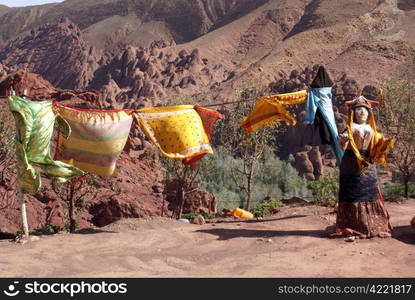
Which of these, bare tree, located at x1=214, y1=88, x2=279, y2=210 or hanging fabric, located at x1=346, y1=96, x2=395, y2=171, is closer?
hanging fabric, located at x1=346, y1=96, x2=395, y2=171

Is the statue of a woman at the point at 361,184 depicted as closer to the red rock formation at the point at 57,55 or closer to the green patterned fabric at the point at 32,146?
the green patterned fabric at the point at 32,146

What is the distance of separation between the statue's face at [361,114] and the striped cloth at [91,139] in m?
4.53

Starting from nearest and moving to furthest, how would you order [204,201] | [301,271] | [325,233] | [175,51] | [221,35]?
[301,271] → [325,233] → [204,201] → [175,51] → [221,35]

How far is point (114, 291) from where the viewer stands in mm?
5699

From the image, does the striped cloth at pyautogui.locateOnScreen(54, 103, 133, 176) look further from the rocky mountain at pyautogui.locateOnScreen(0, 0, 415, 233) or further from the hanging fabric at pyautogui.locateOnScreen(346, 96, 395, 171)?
the rocky mountain at pyautogui.locateOnScreen(0, 0, 415, 233)

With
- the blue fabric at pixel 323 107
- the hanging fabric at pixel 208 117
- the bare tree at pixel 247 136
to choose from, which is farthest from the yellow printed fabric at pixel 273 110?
the bare tree at pixel 247 136

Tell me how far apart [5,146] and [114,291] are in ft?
27.6

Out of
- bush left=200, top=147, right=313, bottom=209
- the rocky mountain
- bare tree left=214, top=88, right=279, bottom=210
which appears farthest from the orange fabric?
bush left=200, top=147, right=313, bottom=209

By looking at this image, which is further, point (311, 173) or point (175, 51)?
point (175, 51)

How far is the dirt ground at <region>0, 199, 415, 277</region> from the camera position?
22.5ft

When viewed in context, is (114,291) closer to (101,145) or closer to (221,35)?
(101,145)

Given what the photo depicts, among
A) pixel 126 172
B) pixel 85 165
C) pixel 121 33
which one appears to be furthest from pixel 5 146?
pixel 121 33

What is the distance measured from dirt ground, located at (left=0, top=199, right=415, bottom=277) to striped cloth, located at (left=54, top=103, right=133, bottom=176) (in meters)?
1.48

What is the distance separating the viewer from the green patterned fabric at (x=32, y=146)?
27.0 feet
